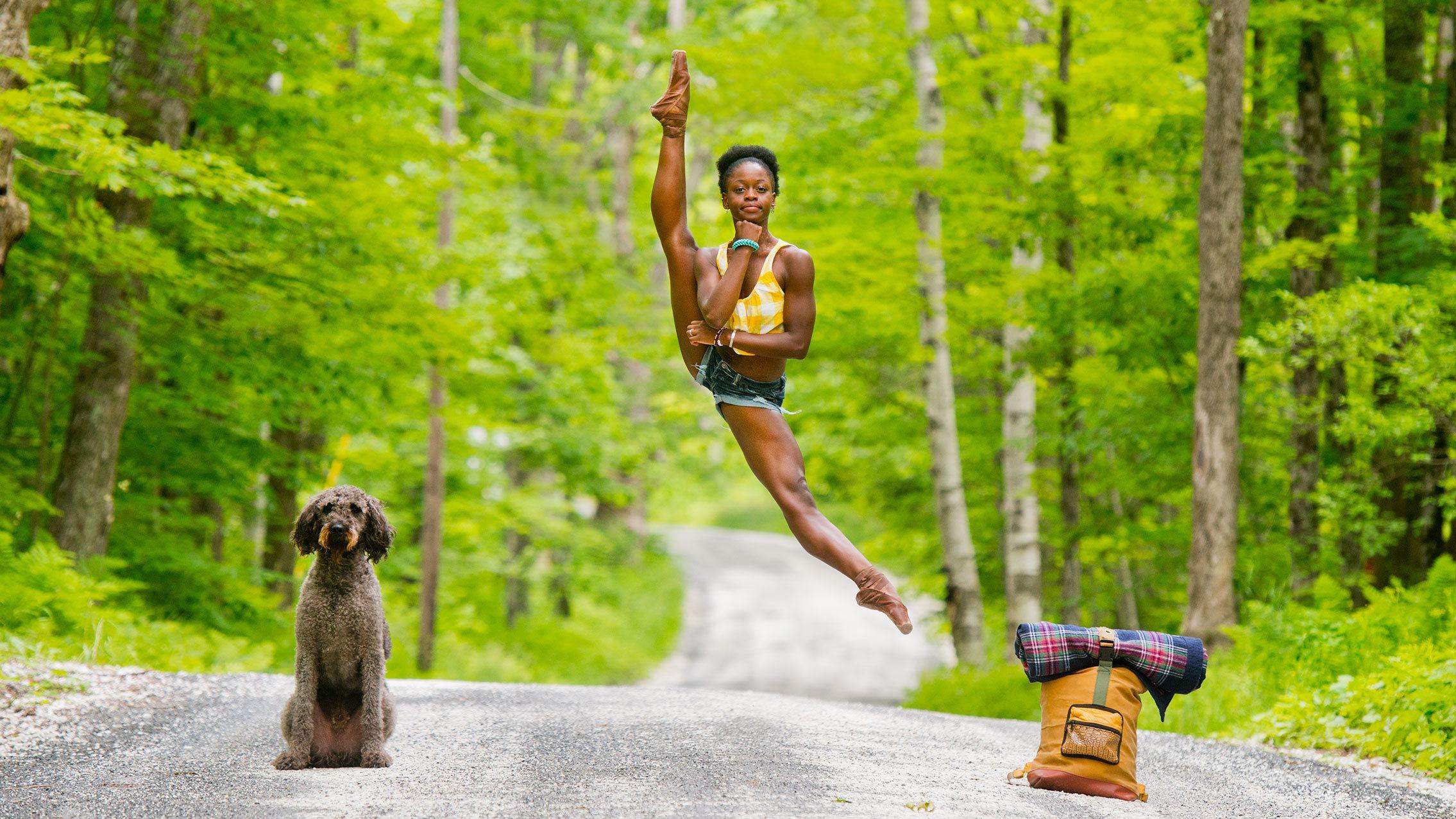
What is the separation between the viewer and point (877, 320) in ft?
51.6

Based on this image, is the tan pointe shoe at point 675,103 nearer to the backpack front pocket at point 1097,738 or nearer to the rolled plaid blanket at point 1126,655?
the rolled plaid blanket at point 1126,655

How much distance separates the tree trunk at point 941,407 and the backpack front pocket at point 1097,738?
8.15 meters

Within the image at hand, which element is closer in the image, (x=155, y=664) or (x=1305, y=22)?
(x=155, y=664)

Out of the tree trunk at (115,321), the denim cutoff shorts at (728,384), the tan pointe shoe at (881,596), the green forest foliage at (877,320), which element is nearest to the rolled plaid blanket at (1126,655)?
the tan pointe shoe at (881,596)

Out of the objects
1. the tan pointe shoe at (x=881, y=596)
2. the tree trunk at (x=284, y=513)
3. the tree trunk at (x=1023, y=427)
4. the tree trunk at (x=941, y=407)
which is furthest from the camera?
the tree trunk at (x=284, y=513)

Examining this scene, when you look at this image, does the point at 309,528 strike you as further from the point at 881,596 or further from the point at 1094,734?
the point at 1094,734

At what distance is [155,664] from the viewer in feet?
34.0

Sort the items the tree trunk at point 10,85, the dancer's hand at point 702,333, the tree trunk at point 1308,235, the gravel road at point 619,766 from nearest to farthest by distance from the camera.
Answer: the gravel road at point 619,766, the dancer's hand at point 702,333, the tree trunk at point 10,85, the tree trunk at point 1308,235

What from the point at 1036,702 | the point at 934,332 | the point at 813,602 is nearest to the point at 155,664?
the point at 1036,702

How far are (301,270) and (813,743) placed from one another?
28.6 feet

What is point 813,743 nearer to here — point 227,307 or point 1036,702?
point 1036,702

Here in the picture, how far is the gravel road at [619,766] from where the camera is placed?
4863 millimetres

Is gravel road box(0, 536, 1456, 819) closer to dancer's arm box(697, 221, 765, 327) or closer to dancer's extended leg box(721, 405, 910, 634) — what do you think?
dancer's extended leg box(721, 405, 910, 634)

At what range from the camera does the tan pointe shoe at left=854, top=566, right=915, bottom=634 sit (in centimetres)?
499
